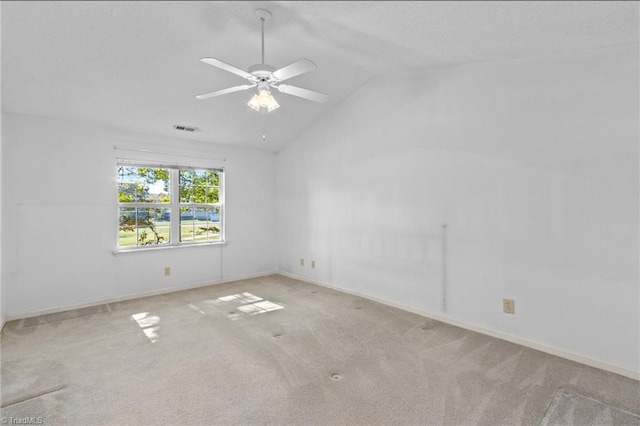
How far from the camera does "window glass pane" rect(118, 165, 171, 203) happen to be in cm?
429

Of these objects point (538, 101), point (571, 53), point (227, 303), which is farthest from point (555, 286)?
point (227, 303)

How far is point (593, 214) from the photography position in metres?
2.48

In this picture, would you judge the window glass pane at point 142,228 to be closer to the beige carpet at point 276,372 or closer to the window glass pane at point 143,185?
the window glass pane at point 143,185

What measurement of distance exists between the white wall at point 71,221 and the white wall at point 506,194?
8.52 feet

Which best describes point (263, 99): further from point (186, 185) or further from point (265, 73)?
point (186, 185)

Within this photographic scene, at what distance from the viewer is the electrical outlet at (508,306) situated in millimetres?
2918

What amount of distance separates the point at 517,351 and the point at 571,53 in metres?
2.54

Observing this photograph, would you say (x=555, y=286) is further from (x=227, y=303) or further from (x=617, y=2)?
(x=227, y=303)

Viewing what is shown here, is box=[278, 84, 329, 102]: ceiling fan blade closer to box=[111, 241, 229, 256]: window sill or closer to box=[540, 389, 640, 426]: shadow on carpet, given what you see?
box=[540, 389, 640, 426]: shadow on carpet

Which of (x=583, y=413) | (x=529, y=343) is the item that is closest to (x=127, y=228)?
(x=529, y=343)

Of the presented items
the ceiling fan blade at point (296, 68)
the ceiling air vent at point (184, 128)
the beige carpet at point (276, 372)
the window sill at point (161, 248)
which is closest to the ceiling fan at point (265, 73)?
the ceiling fan blade at point (296, 68)

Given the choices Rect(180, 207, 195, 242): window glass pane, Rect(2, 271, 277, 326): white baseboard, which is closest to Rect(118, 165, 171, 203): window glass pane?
Rect(180, 207, 195, 242): window glass pane

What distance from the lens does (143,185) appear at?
4465mm

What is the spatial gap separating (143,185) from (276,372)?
342cm
